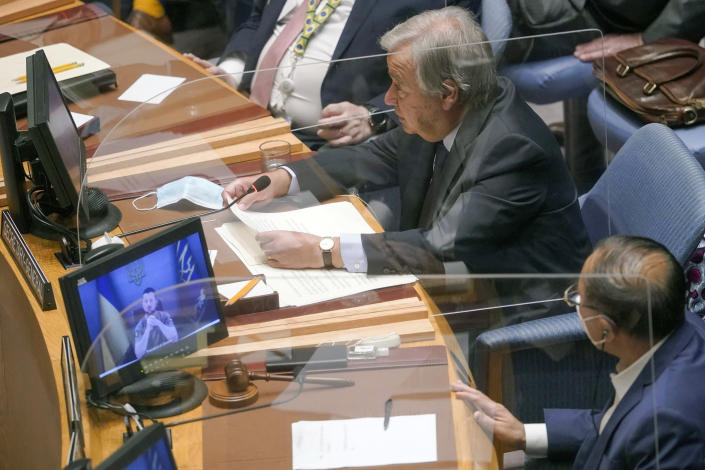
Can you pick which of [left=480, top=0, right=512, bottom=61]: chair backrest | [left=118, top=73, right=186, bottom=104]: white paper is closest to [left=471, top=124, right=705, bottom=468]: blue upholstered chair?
[left=480, top=0, right=512, bottom=61]: chair backrest

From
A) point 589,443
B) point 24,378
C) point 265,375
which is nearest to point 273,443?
point 265,375

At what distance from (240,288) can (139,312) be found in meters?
0.23

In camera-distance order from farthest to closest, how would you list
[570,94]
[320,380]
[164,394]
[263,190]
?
1. [570,94]
2. [263,190]
3. [164,394]
4. [320,380]

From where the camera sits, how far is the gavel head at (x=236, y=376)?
5.36 feet

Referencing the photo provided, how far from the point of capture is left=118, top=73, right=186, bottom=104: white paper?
3.04 meters

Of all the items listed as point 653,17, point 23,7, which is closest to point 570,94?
point 653,17

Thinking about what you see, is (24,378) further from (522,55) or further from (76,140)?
(522,55)

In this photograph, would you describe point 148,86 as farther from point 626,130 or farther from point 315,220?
point 626,130

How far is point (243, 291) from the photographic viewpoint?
1784 mm

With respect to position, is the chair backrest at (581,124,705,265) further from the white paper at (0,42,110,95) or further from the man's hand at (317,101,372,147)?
the white paper at (0,42,110,95)

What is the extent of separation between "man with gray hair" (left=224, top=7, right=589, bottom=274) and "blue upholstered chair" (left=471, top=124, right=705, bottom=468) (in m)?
0.15

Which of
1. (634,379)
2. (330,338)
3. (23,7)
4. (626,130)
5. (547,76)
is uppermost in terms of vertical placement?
(547,76)

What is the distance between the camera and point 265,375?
1.61 m

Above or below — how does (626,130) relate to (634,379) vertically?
below
